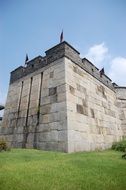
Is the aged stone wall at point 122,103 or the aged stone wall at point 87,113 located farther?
the aged stone wall at point 122,103

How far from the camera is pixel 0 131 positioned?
10688mm

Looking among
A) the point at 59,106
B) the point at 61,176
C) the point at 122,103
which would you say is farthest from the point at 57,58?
the point at 122,103

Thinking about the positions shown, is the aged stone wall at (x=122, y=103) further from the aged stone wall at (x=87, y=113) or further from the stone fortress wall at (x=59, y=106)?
the stone fortress wall at (x=59, y=106)

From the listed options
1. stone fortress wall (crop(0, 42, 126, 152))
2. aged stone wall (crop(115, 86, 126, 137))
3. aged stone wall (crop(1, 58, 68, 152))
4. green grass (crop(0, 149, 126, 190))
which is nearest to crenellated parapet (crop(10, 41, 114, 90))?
stone fortress wall (crop(0, 42, 126, 152))

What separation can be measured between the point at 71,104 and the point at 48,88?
1.62 m

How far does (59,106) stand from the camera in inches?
316

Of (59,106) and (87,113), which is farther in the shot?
(87,113)

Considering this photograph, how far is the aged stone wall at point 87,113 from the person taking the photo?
7.89 m

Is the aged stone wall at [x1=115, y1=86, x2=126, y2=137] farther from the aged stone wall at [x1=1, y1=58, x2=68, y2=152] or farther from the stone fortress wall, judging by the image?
the aged stone wall at [x1=1, y1=58, x2=68, y2=152]

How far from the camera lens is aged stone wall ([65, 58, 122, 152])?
25.9 feet

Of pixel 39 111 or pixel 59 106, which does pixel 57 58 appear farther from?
pixel 39 111

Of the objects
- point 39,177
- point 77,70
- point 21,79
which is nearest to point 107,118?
point 77,70

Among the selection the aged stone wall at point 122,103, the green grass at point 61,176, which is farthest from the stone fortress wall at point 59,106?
the green grass at point 61,176

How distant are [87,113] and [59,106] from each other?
1.79 meters
